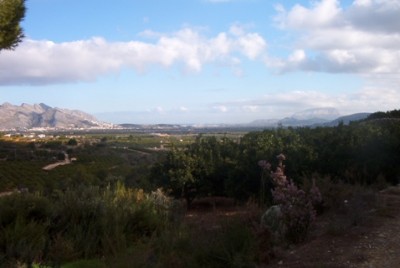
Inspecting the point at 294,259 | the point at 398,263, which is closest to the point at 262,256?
the point at 294,259

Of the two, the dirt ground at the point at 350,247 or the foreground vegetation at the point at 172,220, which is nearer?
the dirt ground at the point at 350,247

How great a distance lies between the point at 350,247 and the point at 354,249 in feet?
0.35

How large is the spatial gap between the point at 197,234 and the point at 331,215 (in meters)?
3.22

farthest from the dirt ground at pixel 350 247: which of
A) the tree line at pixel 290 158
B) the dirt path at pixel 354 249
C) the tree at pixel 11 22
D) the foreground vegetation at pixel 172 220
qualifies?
the tree at pixel 11 22

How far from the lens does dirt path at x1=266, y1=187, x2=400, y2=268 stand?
5.98 m

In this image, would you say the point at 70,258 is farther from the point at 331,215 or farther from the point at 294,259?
the point at 331,215

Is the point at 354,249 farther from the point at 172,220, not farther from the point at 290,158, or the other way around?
the point at 290,158

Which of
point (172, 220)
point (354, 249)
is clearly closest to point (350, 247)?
point (354, 249)

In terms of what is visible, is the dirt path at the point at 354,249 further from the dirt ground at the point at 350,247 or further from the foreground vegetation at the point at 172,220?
the foreground vegetation at the point at 172,220

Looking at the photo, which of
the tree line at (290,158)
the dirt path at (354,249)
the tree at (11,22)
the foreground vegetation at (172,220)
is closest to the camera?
the dirt path at (354,249)

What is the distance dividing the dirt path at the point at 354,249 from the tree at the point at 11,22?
10.5 m

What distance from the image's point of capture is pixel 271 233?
6.88 metres

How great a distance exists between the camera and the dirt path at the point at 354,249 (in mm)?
5977

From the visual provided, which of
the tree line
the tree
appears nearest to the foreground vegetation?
the tree line
